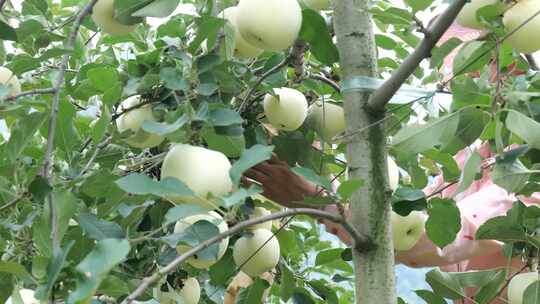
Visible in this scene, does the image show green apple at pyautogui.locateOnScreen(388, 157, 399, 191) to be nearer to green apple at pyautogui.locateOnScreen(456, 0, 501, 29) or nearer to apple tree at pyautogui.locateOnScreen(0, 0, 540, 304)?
apple tree at pyautogui.locateOnScreen(0, 0, 540, 304)

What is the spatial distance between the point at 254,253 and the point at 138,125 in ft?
0.68

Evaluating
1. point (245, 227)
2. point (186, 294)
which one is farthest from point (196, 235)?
point (186, 294)

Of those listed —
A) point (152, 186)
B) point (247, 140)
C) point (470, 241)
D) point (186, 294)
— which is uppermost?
point (470, 241)

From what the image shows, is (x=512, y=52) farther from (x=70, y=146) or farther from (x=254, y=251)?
(x=70, y=146)

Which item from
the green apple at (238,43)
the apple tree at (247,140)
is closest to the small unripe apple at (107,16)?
the apple tree at (247,140)

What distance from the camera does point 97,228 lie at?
0.70 m

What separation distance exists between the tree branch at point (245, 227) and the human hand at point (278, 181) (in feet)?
0.64

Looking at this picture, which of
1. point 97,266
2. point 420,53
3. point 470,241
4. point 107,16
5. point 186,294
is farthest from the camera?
point 470,241

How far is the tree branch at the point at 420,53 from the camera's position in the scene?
0.68 metres

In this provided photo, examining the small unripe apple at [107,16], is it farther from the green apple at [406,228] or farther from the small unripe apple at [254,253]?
the green apple at [406,228]

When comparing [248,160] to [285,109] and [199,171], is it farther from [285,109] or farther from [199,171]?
[285,109]

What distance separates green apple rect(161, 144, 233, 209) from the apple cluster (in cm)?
28

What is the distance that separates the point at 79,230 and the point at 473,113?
433 millimetres

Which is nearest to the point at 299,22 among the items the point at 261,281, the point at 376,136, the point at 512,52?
the point at 376,136
